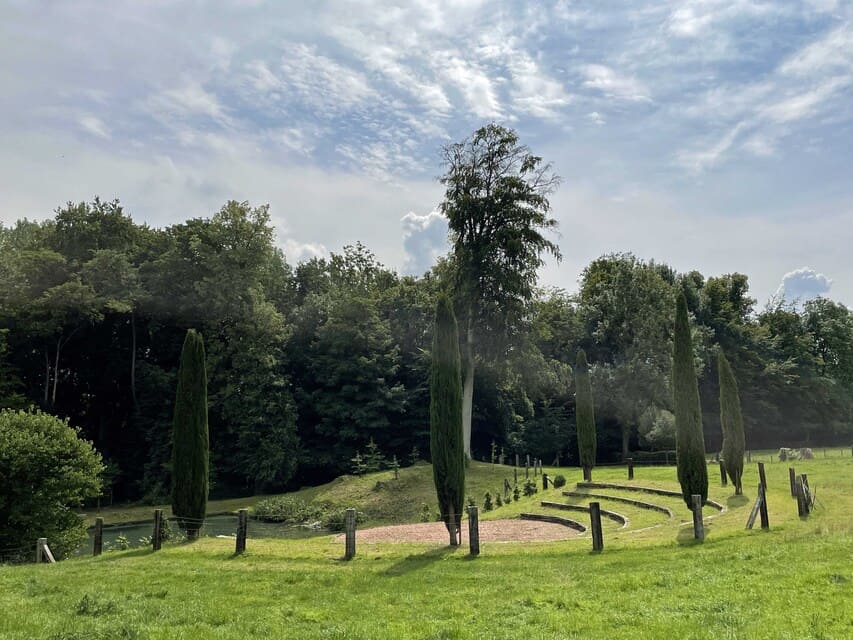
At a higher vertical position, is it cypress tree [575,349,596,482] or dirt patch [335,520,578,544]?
cypress tree [575,349,596,482]

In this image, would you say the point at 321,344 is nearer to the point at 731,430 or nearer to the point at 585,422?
the point at 585,422

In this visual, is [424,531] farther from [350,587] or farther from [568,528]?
[350,587]

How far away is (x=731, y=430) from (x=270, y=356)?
27.0 meters

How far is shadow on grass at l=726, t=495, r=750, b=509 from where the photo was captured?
1835cm

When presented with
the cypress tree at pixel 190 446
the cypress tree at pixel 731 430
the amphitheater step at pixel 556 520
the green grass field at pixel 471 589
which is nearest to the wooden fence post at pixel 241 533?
the green grass field at pixel 471 589

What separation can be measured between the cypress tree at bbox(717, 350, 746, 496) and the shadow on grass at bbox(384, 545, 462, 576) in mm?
11611

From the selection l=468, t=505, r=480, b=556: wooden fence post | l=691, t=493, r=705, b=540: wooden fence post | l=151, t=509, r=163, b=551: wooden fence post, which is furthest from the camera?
l=151, t=509, r=163, b=551: wooden fence post

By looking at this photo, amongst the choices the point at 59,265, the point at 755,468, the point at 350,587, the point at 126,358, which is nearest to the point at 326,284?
the point at 126,358

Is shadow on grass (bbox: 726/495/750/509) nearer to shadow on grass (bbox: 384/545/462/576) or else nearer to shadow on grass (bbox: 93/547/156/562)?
shadow on grass (bbox: 384/545/462/576)

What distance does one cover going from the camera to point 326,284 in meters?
51.6

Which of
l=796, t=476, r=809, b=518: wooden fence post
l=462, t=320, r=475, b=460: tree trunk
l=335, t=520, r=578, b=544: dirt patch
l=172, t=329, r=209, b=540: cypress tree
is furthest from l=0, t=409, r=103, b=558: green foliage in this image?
l=462, t=320, r=475, b=460: tree trunk

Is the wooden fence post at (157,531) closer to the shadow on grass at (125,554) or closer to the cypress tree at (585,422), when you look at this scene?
the shadow on grass at (125,554)

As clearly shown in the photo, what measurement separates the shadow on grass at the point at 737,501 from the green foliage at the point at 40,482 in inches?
748

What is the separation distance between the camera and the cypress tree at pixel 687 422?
16.8 metres
